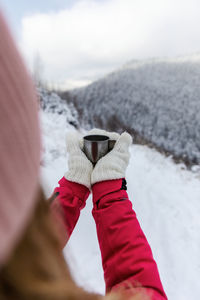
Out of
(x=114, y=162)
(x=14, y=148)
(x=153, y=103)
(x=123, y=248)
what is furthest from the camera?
(x=153, y=103)

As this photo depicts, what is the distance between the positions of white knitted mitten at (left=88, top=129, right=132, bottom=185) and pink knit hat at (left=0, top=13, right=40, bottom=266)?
42.5 inches

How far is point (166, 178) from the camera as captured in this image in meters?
4.33

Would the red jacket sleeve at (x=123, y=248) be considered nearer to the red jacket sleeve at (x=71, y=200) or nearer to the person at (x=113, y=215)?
the person at (x=113, y=215)

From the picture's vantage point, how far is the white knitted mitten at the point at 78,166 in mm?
1583

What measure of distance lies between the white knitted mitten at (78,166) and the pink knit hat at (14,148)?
1110 mm

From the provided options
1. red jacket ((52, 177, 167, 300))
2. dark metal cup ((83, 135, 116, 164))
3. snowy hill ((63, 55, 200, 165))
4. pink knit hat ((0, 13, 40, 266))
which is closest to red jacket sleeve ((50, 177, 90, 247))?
red jacket ((52, 177, 167, 300))

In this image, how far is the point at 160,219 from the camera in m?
3.20

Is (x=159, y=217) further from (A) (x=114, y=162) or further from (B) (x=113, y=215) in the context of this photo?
(B) (x=113, y=215)

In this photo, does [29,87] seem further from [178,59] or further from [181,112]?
[178,59]

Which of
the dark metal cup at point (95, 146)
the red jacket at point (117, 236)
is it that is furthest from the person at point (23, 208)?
the dark metal cup at point (95, 146)

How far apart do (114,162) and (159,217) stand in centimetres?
212

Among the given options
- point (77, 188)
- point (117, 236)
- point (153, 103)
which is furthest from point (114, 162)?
point (153, 103)

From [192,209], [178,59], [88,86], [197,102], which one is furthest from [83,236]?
[178,59]

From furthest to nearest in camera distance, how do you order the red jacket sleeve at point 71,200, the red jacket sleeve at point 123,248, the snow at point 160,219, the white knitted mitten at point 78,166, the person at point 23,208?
1. the snow at point 160,219
2. the white knitted mitten at point 78,166
3. the red jacket sleeve at point 71,200
4. the red jacket sleeve at point 123,248
5. the person at point 23,208
